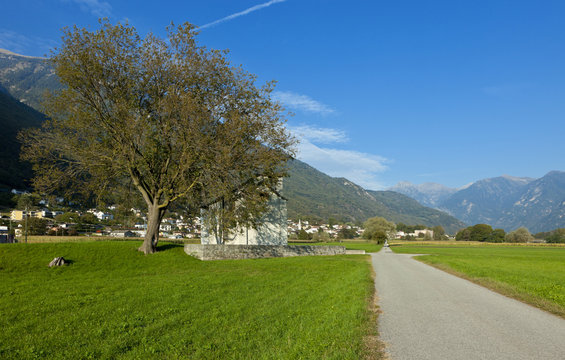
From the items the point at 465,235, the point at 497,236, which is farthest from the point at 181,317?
the point at 465,235

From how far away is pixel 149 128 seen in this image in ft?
82.9

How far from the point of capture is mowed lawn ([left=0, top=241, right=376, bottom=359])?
679 cm

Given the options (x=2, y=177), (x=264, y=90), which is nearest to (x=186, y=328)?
(x=264, y=90)

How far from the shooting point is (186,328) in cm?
839

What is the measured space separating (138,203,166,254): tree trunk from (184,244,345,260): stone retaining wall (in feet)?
9.83

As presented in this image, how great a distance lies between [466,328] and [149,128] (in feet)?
76.4

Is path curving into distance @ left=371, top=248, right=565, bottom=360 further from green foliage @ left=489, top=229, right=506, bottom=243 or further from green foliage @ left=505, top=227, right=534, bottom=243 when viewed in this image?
green foliage @ left=489, top=229, right=506, bottom=243

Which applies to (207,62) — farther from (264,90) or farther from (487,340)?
(487,340)

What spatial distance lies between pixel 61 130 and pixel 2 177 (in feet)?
394

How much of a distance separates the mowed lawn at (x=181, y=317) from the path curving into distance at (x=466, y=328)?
80cm

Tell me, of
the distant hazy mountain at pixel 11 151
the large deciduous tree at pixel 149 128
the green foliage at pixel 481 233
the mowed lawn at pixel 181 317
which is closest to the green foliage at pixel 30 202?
the large deciduous tree at pixel 149 128

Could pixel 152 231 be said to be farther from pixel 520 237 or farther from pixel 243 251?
pixel 520 237

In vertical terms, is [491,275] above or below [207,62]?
below

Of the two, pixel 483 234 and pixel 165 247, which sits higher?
pixel 165 247
